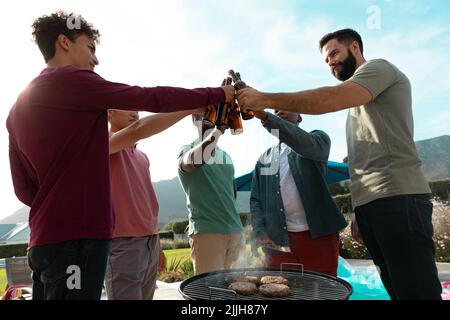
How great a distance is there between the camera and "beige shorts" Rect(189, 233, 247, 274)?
2707mm

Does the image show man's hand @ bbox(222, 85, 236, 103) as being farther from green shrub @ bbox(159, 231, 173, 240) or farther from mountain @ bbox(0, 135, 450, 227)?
mountain @ bbox(0, 135, 450, 227)

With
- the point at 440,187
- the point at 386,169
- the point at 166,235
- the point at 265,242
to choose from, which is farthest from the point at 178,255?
the point at 440,187

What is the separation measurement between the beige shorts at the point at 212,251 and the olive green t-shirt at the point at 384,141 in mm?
1096

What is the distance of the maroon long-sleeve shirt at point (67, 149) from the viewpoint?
1346mm

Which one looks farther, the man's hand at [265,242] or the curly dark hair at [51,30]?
the man's hand at [265,242]

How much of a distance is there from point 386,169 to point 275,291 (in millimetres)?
926

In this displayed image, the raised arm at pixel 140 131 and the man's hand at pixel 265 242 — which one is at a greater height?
the raised arm at pixel 140 131

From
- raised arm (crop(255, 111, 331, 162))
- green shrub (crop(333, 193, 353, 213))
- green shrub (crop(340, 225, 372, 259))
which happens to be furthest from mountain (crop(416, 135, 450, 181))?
raised arm (crop(255, 111, 331, 162))

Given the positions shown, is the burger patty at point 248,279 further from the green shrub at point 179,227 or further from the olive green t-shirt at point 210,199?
the green shrub at point 179,227

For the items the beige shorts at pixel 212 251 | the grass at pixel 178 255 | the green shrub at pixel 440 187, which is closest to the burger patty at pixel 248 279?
the beige shorts at pixel 212 251

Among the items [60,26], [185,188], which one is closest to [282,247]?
[185,188]

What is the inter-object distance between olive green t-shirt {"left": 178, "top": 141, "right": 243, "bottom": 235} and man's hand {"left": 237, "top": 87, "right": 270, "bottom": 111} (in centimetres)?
84

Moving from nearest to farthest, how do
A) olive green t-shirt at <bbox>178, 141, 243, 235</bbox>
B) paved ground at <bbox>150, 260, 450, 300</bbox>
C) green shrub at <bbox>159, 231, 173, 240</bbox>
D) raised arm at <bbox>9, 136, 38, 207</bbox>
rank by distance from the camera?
raised arm at <bbox>9, 136, 38, 207</bbox> < olive green t-shirt at <bbox>178, 141, 243, 235</bbox> < paved ground at <bbox>150, 260, 450, 300</bbox> < green shrub at <bbox>159, 231, 173, 240</bbox>
